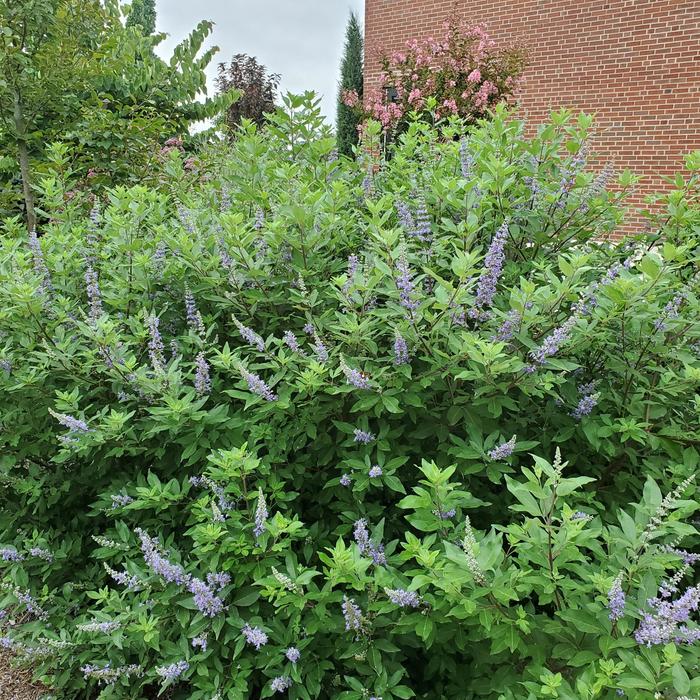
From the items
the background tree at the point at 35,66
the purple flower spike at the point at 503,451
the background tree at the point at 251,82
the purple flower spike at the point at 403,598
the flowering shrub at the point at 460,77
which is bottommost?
the purple flower spike at the point at 403,598

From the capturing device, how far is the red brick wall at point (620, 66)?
11.1 metres

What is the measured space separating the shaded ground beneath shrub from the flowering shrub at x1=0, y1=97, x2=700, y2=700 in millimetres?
156

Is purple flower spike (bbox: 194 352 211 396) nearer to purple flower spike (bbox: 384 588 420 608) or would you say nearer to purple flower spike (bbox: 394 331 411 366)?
purple flower spike (bbox: 394 331 411 366)

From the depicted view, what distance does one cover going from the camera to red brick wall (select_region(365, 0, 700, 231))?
11.1m

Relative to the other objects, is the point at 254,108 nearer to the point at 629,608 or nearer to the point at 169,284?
the point at 169,284

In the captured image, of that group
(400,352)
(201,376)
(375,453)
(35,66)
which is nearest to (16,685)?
(201,376)

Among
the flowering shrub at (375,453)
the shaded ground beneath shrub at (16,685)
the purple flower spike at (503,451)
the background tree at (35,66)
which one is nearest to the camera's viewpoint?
the flowering shrub at (375,453)

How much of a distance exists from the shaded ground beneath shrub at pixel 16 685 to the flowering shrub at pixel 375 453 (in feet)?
0.51

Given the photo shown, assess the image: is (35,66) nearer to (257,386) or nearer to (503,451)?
(257,386)

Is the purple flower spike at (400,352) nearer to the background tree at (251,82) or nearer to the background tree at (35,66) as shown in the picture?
the background tree at (35,66)

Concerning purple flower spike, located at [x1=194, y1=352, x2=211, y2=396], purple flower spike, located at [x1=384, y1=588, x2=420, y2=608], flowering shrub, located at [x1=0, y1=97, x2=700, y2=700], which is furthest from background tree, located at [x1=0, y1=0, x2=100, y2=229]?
purple flower spike, located at [x1=384, y1=588, x2=420, y2=608]

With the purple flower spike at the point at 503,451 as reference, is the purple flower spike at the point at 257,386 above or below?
above

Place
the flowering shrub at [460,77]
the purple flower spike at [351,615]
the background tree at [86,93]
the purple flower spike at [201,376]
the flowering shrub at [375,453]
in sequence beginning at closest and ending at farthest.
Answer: the flowering shrub at [375,453] < the purple flower spike at [351,615] < the purple flower spike at [201,376] < the background tree at [86,93] < the flowering shrub at [460,77]

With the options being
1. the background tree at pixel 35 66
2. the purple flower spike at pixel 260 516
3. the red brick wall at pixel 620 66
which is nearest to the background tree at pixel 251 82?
the red brick wall at pixel 620 66
